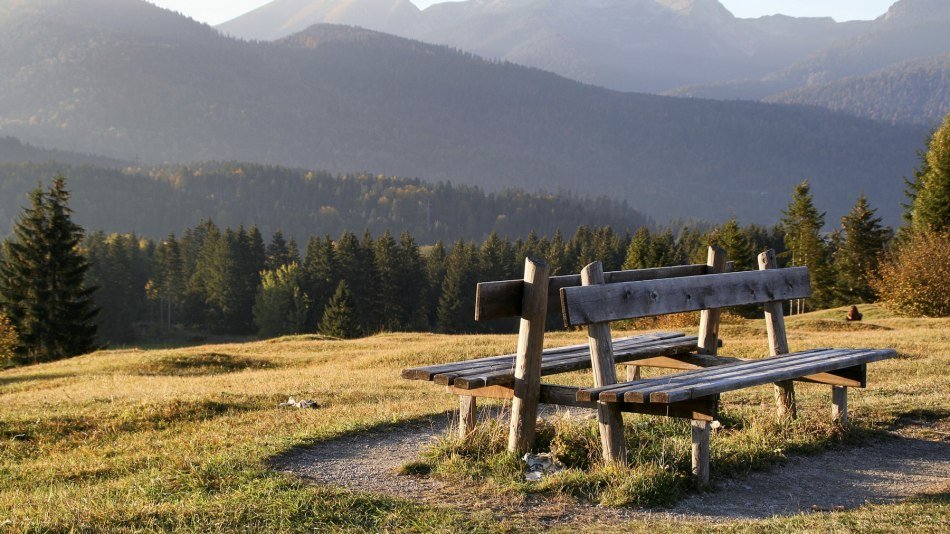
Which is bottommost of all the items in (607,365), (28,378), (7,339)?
(7,339)

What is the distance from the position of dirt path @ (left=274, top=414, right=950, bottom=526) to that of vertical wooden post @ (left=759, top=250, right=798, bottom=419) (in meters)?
0.79

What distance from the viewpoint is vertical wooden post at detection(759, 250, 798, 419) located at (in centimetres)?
930

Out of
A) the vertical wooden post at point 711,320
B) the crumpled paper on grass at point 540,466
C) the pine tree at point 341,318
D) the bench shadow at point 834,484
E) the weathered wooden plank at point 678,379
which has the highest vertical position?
the vertical wooden post at point 711,320

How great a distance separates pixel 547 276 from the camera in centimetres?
760

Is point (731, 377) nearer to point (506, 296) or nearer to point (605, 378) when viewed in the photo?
point (605, 378)

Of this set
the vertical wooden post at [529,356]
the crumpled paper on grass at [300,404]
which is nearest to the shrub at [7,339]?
the crumpled paper on grass at [300,404]

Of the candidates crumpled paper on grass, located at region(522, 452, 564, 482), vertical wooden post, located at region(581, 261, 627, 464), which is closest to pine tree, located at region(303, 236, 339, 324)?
crumpled paper on grass, located at region(522, 452, 564, 482)

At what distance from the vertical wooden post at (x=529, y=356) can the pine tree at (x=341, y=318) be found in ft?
220

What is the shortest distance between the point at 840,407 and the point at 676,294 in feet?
9.02

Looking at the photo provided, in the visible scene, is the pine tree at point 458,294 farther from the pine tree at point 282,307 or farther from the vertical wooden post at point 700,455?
the vertical wooden post at point 700,455

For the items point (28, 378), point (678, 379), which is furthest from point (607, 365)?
point (28, 378)

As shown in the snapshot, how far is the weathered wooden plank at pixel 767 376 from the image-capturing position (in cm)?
663

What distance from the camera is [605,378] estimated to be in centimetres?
744

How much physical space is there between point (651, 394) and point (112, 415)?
8545 millimetres
